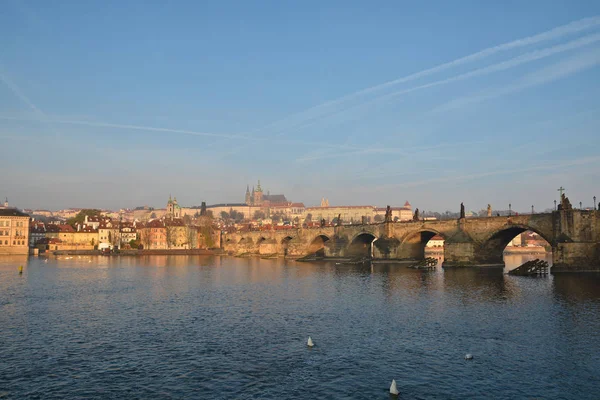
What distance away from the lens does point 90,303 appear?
128 ft

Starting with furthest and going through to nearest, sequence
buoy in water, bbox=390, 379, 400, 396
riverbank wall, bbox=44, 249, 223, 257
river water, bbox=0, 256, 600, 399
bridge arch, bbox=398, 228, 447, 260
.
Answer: riverbank wall, bbox=44, 249, 223, 257
bridge arch, bbox=398, 228, 447, 260
river water, bbox=0, 256, 600, 399
buoy in water, bbox=390, 379, 400, 396

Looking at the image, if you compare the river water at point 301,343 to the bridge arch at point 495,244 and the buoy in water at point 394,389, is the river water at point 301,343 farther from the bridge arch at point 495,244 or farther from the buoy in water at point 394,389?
the bridge arch at point 495,244

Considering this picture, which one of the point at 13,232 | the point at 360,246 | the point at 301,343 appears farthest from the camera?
the point at 13,232

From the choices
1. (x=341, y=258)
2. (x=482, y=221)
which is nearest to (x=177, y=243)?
(x=341, y=258)

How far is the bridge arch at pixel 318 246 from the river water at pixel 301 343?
6076cm

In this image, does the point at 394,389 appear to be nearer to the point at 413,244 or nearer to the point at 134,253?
A: the point at 413,244

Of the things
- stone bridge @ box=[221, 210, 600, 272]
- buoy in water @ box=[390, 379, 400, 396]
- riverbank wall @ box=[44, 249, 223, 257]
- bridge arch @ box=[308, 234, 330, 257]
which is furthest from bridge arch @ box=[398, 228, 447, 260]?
riverbank wall @ box=[44, 249, 223, 257]

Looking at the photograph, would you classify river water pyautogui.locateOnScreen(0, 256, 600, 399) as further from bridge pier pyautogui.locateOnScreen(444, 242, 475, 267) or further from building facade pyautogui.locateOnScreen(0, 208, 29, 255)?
building facade pyautogui.locateOnScreen(0, 208, 29, 255)

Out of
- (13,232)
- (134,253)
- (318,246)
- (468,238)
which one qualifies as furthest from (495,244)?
(13,232)

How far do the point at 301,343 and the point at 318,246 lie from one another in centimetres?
8456

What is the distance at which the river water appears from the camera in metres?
18.8

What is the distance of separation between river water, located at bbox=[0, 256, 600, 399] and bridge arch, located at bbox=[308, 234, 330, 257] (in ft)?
199

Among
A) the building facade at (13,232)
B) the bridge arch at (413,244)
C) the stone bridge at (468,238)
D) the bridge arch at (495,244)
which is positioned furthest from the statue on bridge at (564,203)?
the building facade at (13,232)

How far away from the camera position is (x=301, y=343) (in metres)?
25.3
